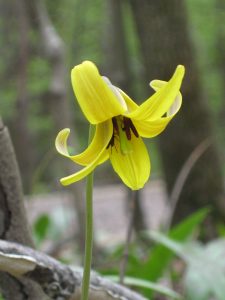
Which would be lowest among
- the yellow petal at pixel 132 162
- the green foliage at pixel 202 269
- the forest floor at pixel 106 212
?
the forest floor at pixel 106 212

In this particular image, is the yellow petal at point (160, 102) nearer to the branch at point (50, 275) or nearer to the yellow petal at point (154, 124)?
the yellow petal at point (154, 124)

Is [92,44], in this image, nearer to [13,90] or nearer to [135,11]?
[13,90]

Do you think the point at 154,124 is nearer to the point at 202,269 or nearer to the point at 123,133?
the point at 123,133

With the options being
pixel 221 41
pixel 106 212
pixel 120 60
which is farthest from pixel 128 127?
pixel 221 41

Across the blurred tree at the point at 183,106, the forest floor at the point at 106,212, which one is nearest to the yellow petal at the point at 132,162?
the blurred tree at the point at 183,106

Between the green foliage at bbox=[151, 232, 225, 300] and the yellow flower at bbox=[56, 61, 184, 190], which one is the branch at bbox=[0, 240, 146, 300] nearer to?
the yellow flower at bbox=[56, 61, 184, 190]
